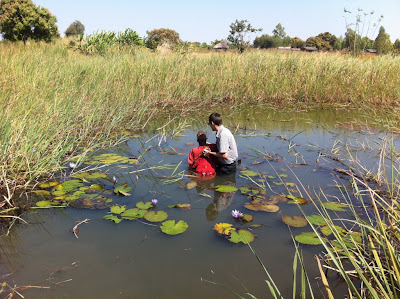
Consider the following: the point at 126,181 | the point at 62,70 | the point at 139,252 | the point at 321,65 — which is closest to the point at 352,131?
the point at 321,65

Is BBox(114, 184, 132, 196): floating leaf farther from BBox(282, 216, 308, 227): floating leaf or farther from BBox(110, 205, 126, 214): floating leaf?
BBox(282, 216, 308, 227): floating leaf

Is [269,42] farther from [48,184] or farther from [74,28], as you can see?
[48,184]

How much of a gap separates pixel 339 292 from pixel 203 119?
5314 millimetres

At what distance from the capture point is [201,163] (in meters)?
4.00

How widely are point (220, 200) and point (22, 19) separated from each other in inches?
811

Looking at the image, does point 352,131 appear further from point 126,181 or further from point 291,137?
point 126,181

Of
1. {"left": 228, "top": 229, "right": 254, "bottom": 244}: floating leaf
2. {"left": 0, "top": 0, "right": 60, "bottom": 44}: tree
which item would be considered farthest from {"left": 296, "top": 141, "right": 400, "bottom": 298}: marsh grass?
{"left": 0, "top": 0, "right": 60, "bottom": 44}: tree

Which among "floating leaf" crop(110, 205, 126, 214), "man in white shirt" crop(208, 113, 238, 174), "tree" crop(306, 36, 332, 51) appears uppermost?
"tree" crop(306, 36, 332, 51)

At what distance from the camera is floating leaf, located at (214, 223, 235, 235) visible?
8.44 ft

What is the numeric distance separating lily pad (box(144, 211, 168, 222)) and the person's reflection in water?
0.41 m

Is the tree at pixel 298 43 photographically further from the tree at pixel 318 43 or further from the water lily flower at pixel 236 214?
the water lily flower at pixel 236 214

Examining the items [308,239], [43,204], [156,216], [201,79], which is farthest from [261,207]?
[201,79]

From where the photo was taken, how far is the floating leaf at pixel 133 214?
2.80 m

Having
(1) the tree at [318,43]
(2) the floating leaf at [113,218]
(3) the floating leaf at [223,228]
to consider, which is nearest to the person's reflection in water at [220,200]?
(3) the floating leaf at [223,228]
